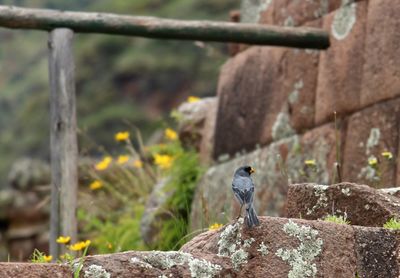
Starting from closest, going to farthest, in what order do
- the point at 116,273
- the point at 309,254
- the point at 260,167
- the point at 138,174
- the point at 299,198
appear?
the point at 116,273, the point at 309,254, the point at 299,198, the point at 260,167, the point at 138,174

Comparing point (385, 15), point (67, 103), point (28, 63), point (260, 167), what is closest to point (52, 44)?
point (67, 103)

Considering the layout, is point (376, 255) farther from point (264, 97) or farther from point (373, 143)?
point (264, 97)

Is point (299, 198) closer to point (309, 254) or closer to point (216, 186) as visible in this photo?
point (309, 254)

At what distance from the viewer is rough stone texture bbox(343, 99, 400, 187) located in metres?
6.28

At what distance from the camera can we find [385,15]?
21.2 ft

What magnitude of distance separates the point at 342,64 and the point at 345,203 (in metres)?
2.42

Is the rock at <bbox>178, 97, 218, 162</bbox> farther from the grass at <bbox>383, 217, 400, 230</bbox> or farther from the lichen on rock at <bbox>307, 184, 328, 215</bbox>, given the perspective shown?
the grass at <bbox>383, 217, 400, 230</bbox>

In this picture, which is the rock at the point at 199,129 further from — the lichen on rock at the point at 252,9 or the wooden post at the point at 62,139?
the wooden post at the point at 62,139

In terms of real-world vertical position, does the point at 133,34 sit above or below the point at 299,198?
above

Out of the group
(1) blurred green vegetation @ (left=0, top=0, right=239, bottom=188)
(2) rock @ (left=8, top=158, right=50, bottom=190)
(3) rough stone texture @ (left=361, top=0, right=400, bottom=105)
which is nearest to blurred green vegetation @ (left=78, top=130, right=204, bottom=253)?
(3) rough stone texture @ (left=361, top=0, right=400, bottom=105)

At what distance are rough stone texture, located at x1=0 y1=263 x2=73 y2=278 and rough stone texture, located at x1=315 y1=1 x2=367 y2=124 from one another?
3.34 m

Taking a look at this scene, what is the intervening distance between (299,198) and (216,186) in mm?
3462

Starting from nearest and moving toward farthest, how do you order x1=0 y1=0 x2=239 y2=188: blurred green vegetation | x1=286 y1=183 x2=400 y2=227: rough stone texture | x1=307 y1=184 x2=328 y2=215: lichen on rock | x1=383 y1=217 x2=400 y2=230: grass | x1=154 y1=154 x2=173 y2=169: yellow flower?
x1=383 y1=217 x2=400 y2=230: grass, x1=286 y1=183 x2=400 y2=227: rough stone texture, x1=307 y1=184 x2=328 y2=215: lichen on rock, x1=154 y1=154 x2=173 y2=169: yellow flower, x1=0 y1=0 x2=239 y2=188: blurred green vegetation

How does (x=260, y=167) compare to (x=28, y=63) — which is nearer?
(x=260, y=167)
